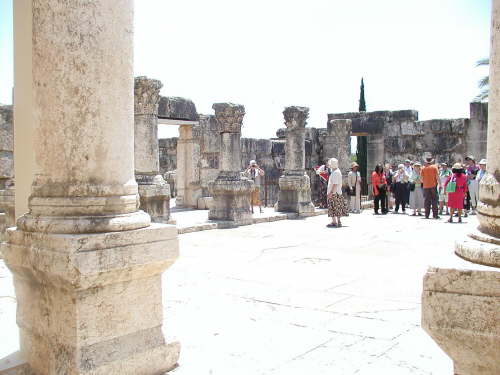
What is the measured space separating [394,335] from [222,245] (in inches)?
200

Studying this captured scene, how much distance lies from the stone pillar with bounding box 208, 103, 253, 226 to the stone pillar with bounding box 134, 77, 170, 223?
1.83 metres

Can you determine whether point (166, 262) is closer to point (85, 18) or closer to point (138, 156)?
point (85, 18)

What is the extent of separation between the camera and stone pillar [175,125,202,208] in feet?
50.9

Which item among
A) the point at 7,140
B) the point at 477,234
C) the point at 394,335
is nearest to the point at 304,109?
the point at 7,140

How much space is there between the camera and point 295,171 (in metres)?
14.0

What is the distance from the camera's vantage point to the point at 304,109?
14.0 meters

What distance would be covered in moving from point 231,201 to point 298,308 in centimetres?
721

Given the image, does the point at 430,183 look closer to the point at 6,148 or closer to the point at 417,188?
the point at 417,188

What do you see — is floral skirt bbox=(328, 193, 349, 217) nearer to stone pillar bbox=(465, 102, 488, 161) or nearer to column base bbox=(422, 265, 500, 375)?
stone pillar bbox=(465, 102, 488, 161)

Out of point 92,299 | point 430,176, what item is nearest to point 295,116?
point 430,176

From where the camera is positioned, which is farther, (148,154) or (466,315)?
(148,154)

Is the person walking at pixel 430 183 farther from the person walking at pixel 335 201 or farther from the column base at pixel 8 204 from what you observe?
the column base at pixel 8 204

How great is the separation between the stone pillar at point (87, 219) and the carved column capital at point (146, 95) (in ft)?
22.4

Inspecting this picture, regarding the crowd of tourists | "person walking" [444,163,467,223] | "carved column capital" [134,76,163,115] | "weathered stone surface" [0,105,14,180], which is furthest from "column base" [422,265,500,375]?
"person walking" [444,163,467,223]
